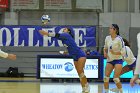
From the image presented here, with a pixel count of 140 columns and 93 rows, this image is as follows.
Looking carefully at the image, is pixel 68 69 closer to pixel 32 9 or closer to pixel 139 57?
pixel 32 9

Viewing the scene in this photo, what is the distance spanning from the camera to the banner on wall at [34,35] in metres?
23.2

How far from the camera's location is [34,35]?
76.5 ft

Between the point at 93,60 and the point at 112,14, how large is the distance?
6.68m

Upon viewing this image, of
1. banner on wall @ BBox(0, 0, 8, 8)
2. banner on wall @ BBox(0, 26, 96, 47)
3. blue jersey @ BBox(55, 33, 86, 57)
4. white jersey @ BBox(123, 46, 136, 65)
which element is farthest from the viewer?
banner on wall @ BBox(0, 0, 8, 8)

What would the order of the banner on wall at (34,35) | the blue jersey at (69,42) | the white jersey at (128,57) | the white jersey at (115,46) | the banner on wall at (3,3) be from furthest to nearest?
the banner on wall at (3,3)
the banner on wall at (34,35)
the white jersey at (128,57)
the blue jersey at (69,42)
the white jersey at (115,46)

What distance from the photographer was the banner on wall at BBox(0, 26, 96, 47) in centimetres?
2322

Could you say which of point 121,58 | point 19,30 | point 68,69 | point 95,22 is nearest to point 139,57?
point 121,58

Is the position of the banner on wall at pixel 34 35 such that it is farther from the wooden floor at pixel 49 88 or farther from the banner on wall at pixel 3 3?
the wooden floor at pixel 49 88

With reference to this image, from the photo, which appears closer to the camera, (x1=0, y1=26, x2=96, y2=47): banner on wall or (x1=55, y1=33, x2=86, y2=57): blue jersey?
(x1=55, y1=33, x2=86, y2=57): blue jersey

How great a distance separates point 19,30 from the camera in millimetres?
23359

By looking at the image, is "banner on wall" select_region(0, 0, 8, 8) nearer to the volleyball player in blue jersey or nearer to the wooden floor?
the wooden floor

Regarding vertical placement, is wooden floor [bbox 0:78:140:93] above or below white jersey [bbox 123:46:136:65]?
below

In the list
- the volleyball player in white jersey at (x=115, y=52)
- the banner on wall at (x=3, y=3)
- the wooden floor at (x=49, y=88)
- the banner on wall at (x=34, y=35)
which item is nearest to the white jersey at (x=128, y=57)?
the volleyball player in white jersey at (x=115, y=52)

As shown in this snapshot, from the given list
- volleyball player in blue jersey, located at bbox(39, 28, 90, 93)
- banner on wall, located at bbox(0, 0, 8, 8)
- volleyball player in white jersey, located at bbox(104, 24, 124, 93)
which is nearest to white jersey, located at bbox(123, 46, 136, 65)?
volleyball player in white jersey, located at bbox(104, 24, 124, 93)
